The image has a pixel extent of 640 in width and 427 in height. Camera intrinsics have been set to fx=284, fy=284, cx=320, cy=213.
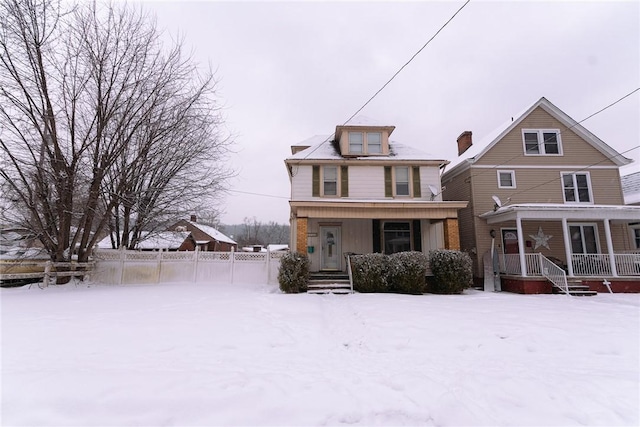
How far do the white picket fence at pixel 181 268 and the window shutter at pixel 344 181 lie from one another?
4433 mm

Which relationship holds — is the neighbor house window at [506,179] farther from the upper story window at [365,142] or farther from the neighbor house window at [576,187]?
the upper story window at [365,142]

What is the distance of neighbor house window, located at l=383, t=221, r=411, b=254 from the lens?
44.2ft

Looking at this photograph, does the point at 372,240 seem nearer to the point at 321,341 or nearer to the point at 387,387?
the point at 321,341

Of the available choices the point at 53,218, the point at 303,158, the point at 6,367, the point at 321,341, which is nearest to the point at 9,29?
the point at 53,218

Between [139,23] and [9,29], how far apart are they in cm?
386

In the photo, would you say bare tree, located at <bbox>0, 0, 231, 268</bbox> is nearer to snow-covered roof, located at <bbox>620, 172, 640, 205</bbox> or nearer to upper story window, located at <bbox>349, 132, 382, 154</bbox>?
upper story window, located at <bbox>349, 132, 382, 154</bbox>

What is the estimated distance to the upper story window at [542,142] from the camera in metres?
13.9

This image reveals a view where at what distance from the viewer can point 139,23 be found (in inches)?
431

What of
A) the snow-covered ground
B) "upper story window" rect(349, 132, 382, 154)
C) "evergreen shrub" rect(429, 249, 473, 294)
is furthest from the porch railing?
"upper story window" rect(349, 132, 382, 154)

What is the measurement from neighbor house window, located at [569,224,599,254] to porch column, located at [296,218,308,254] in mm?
12548

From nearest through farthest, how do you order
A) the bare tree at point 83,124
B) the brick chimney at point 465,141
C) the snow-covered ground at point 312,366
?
the snow-covered ground at point 312,366, the bare tree at point 83,124, the brick chimney at point 465,141

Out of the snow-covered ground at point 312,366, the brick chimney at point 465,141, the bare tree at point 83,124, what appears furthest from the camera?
the brick chimney at point 465,141

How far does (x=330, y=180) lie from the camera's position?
13.9 m

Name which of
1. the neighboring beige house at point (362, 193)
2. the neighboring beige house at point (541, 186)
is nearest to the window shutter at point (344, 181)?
the neighboring beige house at point (362, 193)
